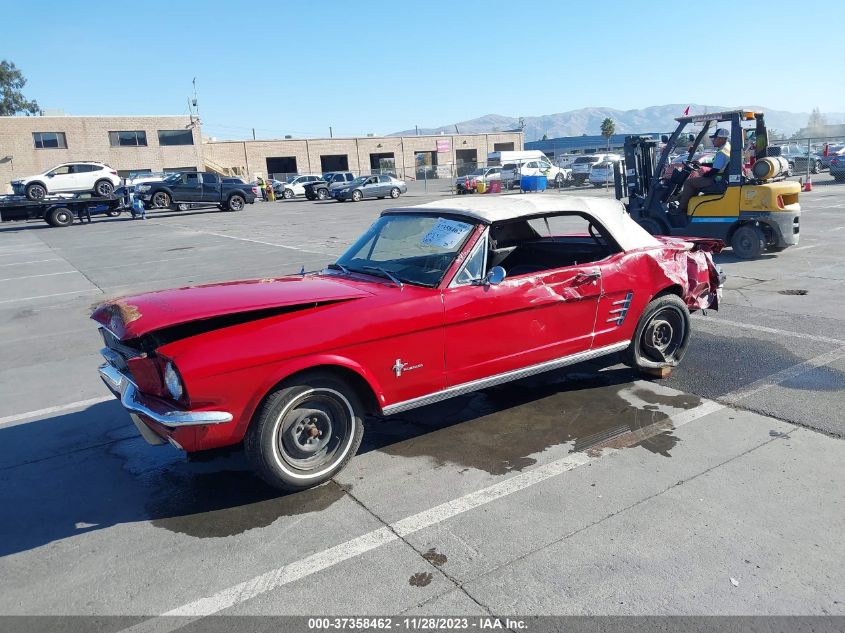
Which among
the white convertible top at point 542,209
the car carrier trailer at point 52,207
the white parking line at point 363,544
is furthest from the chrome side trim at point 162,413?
the car carrier trailer at point 52,207

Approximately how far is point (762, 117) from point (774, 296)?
4.27 m

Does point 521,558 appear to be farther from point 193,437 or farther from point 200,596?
point 193,437

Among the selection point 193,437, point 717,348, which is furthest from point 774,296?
point 193,437

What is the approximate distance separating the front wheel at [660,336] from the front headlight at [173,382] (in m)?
3.65

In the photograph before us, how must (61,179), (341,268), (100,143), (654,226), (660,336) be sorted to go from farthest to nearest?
(100,143)
(61,179)
(654,226)
(660,336)
(341,268)

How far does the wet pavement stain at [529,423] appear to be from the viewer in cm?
431

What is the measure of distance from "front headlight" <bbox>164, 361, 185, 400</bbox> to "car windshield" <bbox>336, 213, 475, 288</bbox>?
5.18 ft

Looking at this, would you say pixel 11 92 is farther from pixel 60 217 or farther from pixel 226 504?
pixel 226 504

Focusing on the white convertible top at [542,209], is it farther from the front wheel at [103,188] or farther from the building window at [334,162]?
the building window at [334,162]

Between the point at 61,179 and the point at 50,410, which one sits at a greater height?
the point at 61,179

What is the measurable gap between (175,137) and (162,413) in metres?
56.3

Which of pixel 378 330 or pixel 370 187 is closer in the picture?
pixel 378 330

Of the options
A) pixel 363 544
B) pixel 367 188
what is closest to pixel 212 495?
pixel 363 544

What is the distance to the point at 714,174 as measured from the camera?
11.4m
